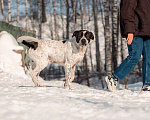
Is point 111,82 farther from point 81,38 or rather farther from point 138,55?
point 81,38

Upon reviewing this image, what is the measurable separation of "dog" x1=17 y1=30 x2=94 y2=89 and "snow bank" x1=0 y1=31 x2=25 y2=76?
418cm

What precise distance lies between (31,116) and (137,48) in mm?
2351

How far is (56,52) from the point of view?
→ 225 inches

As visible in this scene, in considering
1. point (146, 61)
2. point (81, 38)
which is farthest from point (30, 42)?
point (146, 61)

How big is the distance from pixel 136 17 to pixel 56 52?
2.20 meters

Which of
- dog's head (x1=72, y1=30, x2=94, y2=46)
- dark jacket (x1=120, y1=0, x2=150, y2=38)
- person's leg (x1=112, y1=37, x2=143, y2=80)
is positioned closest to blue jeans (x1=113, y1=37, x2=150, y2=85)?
person's leg (x1=112, y1=37, x2=143, y2=80)

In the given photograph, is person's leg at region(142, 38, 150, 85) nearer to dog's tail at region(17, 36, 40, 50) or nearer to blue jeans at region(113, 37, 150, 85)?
blue jeans at region(113, 37, 150, 85)

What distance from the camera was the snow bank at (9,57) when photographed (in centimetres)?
961

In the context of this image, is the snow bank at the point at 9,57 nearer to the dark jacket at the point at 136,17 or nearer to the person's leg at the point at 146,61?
the person's leg at the point at 146,61

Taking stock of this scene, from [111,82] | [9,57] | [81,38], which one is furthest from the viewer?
[9,57]

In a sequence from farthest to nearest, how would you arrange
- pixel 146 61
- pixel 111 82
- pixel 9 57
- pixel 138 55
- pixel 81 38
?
pixel 9 57 → pixel 81 38 → pixel 111 82 → pixel 146 61 → pixel 138 55

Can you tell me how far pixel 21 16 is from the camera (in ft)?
107

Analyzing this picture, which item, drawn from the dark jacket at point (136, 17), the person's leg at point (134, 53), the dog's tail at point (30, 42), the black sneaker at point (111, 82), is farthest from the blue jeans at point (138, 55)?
the dog's tail at point (30, 42)

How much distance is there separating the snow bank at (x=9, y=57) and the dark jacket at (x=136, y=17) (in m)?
6.42
